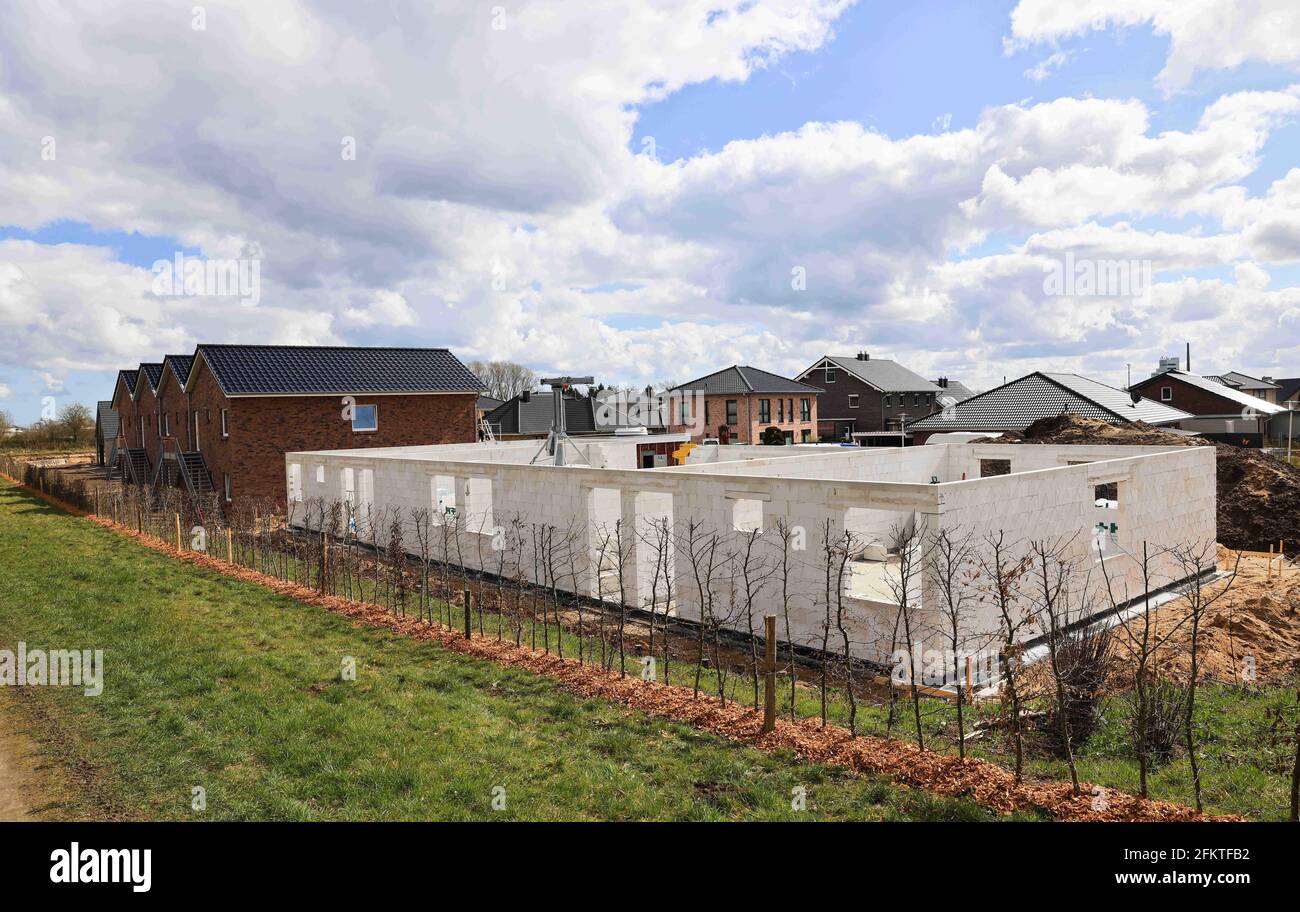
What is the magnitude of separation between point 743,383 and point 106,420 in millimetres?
40583

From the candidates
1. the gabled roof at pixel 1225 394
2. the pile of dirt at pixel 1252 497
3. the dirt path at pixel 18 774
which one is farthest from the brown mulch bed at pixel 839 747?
the gabled roof at pixel 1225 394

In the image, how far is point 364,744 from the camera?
23.0ft

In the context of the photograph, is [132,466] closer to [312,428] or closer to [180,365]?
[180,365]

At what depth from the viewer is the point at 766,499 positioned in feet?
39.9

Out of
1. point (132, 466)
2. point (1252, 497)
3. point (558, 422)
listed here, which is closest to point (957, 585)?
point (558, 422)

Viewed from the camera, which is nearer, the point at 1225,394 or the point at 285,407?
the point at 285,407

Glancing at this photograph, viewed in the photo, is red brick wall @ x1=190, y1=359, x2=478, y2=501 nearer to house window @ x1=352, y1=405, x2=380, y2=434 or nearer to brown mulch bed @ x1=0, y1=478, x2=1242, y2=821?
house window @ x1=352, y1=405, x2=380, y2=434

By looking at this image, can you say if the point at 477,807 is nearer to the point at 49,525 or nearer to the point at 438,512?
the point at 438,512

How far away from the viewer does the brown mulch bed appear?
566 centimetres

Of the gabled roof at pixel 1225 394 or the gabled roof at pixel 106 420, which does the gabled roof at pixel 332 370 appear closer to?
the gabled roof at pixel 106 420

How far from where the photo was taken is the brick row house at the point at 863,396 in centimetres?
6019

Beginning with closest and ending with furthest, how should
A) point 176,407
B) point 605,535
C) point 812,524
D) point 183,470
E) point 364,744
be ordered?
point 364,744 < point 812,524 < point 605,535 < point 183,470 < point 176,407

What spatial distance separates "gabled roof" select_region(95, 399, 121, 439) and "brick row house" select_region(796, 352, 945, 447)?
4704 centimetres
